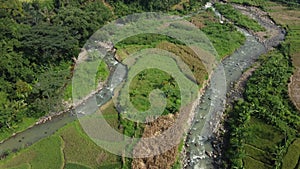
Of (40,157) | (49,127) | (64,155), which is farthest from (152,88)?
(40,157)

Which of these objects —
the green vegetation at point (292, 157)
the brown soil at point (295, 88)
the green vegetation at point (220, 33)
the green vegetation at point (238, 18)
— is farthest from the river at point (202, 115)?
the green vegetation at point (238, 18)

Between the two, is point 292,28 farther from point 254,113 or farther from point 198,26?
point 254,113

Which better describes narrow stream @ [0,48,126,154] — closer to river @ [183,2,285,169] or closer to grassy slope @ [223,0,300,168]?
river @ [183,2,285,169]

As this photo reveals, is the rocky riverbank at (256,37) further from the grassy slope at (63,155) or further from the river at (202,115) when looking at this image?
the grassy slope at (63,155)

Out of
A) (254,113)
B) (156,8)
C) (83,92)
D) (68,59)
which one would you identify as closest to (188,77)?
(254,113)

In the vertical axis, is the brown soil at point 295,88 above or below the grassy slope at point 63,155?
above

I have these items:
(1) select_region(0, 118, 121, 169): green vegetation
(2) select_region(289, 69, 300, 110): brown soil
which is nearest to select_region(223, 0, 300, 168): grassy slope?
(2) select_region(289, 69, 300, 110): brown soil

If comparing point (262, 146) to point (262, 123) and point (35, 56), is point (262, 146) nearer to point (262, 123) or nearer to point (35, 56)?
point (262, 123)

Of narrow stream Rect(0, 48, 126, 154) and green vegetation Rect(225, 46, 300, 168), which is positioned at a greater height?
green vegetation Rect(225, 46, 300, 168)
